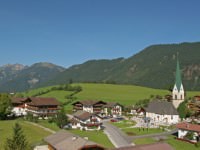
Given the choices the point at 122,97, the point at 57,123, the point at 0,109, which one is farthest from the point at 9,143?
the point at 122,97

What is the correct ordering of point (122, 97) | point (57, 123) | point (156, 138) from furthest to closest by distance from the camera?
point (122, 97), point (57, 123), point (156, 138)

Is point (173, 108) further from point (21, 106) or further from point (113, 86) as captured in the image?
point (113, 86)

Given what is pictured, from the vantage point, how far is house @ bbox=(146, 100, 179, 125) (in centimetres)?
9144

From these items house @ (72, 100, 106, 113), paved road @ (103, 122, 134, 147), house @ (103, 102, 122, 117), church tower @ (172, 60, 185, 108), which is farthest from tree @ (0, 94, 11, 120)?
church tower @ (172, 60, 185, 108)

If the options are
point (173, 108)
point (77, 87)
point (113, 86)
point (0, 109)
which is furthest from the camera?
point (113, 86)

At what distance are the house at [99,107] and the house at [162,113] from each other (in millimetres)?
13115

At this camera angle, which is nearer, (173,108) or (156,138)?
(156,138)

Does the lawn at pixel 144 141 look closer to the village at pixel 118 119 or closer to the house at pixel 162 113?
the village at pixel 118 119

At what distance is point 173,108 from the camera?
93.2 m

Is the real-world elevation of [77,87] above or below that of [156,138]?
above

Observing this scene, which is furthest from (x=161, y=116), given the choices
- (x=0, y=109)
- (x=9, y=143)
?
(x=9, y=143)

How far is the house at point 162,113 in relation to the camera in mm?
91438

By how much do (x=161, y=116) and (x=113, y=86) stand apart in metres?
66.6

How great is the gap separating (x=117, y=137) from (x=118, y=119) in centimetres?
3150
